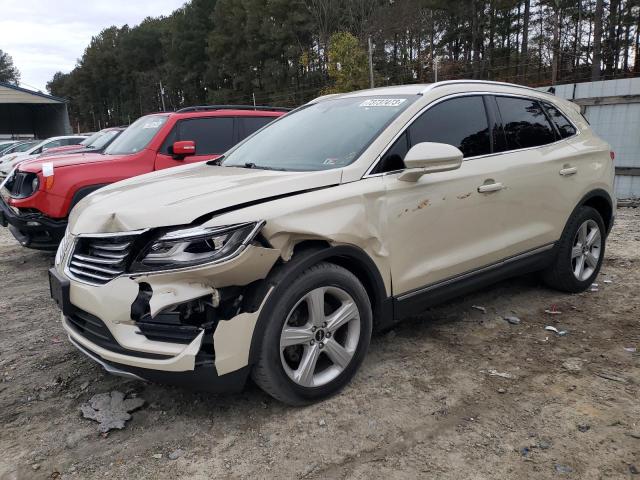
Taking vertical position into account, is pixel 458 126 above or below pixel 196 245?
above

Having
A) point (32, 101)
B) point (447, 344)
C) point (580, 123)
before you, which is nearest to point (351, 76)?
point (580, 123)

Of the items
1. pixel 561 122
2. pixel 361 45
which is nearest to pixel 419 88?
pixel 561 122

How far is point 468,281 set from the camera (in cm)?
351

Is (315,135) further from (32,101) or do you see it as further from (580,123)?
(32,101)

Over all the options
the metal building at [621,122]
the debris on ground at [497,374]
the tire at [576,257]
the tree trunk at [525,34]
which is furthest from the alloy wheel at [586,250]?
the tree trunk at [525,34]

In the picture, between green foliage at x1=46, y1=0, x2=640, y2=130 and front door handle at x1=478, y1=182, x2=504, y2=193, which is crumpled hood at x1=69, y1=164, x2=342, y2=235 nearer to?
front door handle at x1=478, y1=182, x2=504, y2=193

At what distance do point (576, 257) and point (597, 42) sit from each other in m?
27.9

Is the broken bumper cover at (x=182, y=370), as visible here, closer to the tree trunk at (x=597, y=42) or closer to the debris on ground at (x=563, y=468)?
the debris on ground at (x=563, y=468)

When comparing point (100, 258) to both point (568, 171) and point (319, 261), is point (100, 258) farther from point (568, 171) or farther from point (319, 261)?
point (568, 171)

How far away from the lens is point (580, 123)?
4602mm

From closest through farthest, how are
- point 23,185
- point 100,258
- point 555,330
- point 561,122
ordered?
1. point 100,258
2. point 555,330
3. point 561,122
4. point 23,185

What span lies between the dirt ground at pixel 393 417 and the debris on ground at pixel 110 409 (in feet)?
0.15

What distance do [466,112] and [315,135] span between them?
1.10 meters

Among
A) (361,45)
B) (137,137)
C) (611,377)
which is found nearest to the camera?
(611,377)
